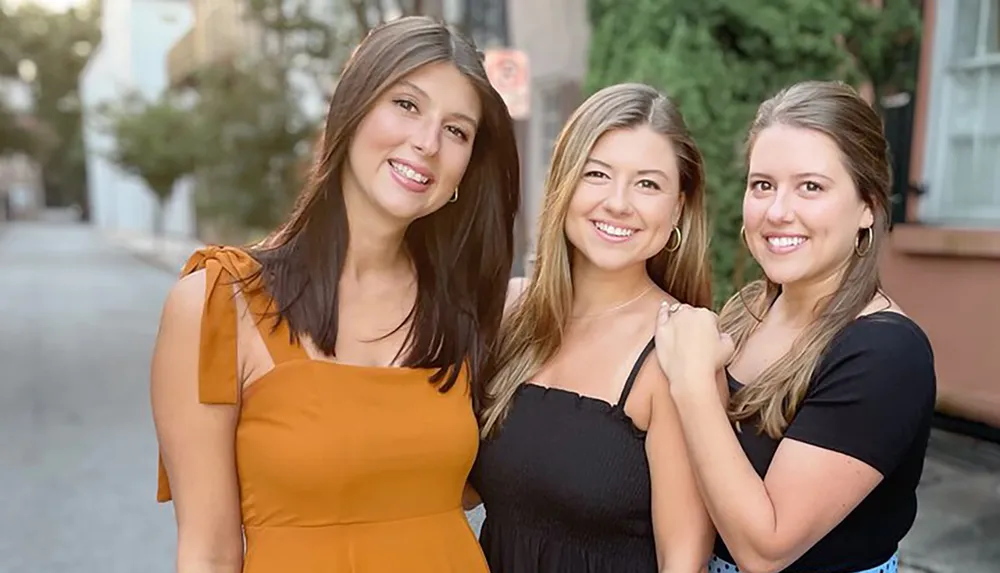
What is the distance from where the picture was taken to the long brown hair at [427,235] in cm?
173

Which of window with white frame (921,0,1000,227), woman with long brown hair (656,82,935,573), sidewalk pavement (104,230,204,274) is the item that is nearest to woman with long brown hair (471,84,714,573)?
woman with long brown hair (656,82,935,573)

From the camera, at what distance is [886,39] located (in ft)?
17.3

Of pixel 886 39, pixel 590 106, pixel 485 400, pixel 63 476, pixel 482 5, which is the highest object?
pixel 482 5

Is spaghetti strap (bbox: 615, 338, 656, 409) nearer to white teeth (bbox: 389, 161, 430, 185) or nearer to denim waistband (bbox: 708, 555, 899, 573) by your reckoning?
denim waistband (bbox: 708, 555, 899, 573)

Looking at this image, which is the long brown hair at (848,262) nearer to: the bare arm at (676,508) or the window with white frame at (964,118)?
the bare arm at (676,508)

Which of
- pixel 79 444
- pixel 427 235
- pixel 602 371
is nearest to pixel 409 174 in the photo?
pixel 427 235

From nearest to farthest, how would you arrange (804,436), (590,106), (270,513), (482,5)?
(804,436), (270,513), (590,106), (482,5)

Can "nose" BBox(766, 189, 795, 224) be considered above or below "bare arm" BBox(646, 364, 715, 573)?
above

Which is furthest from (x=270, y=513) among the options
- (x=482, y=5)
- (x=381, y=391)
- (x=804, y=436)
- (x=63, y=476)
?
(x=482, y=5)

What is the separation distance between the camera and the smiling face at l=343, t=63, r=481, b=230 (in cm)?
174

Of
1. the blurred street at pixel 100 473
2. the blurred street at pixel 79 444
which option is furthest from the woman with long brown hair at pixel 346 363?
the blurred street at pixel 79 444

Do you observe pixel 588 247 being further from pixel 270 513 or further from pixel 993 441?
pixel 993 441

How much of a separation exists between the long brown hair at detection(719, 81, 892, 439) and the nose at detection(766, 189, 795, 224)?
0.41 feet

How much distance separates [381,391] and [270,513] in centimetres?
31
